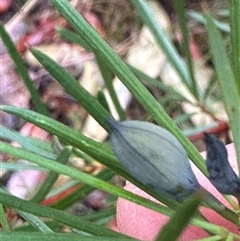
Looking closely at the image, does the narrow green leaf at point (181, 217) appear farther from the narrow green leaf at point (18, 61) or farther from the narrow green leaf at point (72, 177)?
the narrow green leaf at point (18, 61)

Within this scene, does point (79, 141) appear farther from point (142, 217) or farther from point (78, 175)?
point (142, 217)

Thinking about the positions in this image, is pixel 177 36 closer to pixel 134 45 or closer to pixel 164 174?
pixel 134 45

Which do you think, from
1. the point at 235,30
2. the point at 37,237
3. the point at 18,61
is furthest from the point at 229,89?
the point at 18,61

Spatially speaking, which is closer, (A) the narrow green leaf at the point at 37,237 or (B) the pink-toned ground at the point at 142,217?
(A) the narrow green leaf at the point at 37,237

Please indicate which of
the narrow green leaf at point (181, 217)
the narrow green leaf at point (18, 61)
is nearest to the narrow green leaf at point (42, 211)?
the narrow green leaf at point (181, 217)

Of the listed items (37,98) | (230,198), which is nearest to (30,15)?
(37,98)

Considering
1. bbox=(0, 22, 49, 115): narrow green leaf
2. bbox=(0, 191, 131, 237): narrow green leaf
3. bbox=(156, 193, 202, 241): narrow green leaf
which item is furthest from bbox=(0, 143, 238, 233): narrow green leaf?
bbox=(0, 22, 49, 115): narrow green leaf
